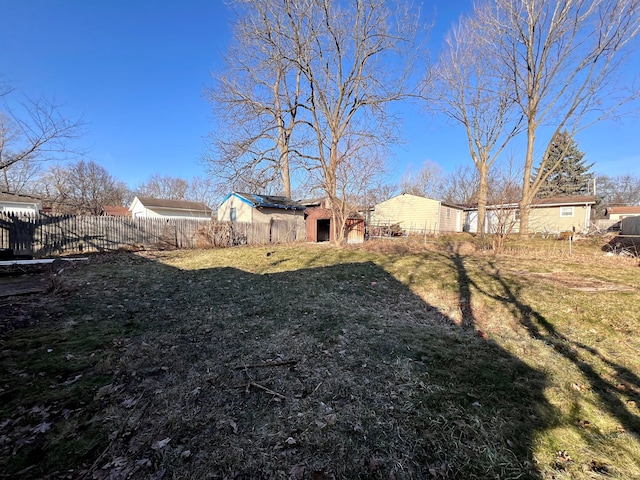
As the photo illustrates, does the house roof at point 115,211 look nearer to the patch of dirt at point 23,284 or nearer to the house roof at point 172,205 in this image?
the house roof at point 172,205

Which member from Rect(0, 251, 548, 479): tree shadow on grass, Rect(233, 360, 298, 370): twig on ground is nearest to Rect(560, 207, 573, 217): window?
Rect(0, 251, 548, 479): tree shadow on grass

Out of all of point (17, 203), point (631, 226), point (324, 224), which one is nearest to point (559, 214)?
point (631, 226)

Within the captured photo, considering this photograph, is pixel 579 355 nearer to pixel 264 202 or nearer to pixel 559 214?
pixel 264 202

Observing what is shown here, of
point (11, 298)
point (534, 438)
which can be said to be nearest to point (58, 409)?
point (534, 438)

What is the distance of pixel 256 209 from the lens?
18406mm

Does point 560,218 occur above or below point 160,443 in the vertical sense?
above

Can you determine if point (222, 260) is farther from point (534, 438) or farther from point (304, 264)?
point (534, 438)

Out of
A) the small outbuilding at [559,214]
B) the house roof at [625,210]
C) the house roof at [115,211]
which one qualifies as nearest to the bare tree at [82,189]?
the house roof at [115,211]

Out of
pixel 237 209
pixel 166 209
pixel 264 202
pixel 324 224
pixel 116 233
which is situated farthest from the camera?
pixel 166 209

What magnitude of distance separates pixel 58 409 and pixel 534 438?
12.2 feet

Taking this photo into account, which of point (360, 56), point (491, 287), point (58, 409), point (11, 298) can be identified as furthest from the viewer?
point (360, 56)

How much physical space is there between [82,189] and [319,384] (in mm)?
40790

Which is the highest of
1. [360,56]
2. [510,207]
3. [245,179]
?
[360,56]

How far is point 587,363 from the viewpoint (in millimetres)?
3418
